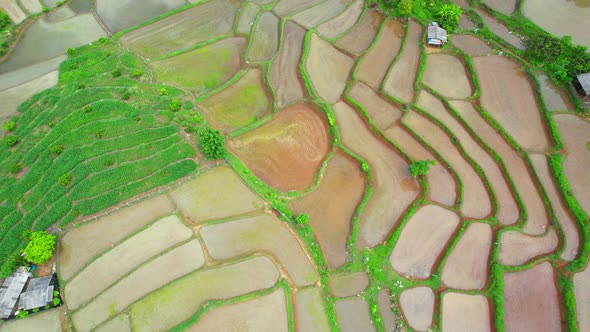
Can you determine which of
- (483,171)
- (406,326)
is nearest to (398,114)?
(483,171)

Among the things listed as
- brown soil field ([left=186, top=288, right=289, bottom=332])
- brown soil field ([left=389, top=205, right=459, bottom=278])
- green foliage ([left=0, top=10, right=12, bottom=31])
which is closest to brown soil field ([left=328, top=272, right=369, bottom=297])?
brown soil field ([left=389, top=205, right=459, bottom=278])

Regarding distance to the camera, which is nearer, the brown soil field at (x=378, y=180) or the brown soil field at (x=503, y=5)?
the brown soil field at (x=378, y=180)

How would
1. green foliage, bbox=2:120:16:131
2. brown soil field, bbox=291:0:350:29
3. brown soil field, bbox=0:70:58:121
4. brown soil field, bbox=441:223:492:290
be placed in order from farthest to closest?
brown soil field, bbox=291:0:350:29 < brown soil field, bbox=0:70:58:121 < green foliage, bbox=2:120:16:131 < brown soil field, bbox=441:223:492:290

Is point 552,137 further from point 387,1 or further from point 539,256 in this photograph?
point 387,1

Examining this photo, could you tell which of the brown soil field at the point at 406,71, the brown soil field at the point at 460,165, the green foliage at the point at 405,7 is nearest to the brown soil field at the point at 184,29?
the green foliage at the point at 405,7

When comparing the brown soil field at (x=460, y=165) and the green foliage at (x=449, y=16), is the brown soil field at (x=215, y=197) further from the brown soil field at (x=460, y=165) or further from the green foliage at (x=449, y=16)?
the green foliage at (x=449, y=16)

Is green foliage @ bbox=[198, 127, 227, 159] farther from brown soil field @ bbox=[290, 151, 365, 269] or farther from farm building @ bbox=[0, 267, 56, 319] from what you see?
farm building @ bbox=[0, 267, 56, 319]

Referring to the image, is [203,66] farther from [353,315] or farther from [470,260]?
[470,260]
